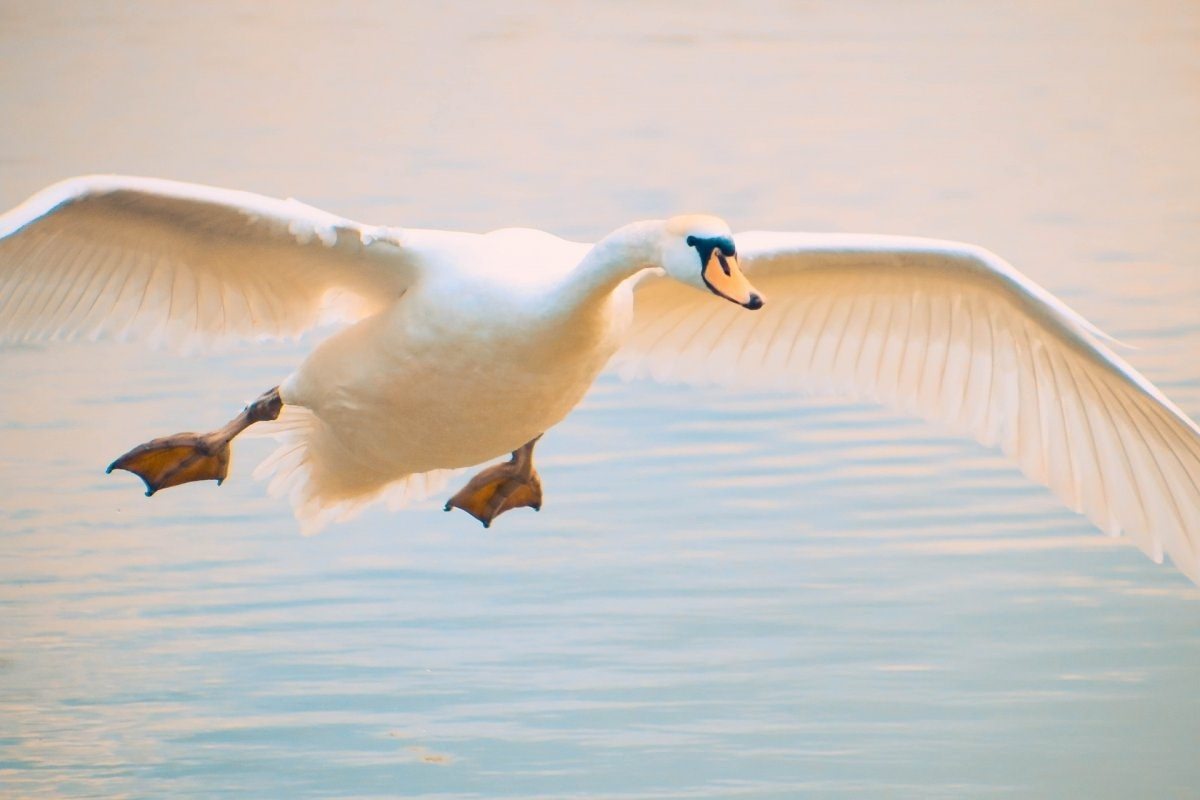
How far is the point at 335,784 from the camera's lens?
621 centimetres

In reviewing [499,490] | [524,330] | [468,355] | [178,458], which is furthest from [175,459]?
[524,330]

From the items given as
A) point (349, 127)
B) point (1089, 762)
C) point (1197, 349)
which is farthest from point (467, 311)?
point (349, 127)

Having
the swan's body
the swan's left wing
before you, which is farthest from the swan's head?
the swan's left wing

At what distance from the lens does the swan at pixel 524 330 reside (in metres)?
5.50

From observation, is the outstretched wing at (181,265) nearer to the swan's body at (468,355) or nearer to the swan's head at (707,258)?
the swan's body at (468,355)

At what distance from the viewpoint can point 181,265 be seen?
6086 mm

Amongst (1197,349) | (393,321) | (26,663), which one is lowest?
(26,663)

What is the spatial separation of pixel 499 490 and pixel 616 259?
1662 millimetres

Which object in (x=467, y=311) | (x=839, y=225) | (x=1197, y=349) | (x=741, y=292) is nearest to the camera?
(x=741, y=292)

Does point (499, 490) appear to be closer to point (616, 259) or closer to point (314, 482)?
point (314, 482)

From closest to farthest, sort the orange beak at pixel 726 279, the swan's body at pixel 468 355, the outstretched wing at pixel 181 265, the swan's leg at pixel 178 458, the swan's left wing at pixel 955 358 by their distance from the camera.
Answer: the orange beak at pixel 726 279 < the swan's body at pixel 468 355 < the outstretched wing at pixel 181 265 < the swan's left wing at pixel 955 358 < the swan's leg at pixel 178 458

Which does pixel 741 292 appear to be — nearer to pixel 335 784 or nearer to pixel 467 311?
pixel 467 311

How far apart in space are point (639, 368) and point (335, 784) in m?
1.44

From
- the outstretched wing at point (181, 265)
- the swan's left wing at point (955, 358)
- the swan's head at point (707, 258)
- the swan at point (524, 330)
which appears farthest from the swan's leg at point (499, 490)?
the swan's head at point (707, 258)
